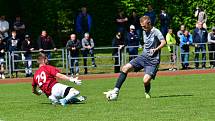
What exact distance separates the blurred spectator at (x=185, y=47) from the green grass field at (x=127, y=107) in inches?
405

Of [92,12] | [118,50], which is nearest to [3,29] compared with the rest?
[118,50]

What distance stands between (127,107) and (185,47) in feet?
54.9

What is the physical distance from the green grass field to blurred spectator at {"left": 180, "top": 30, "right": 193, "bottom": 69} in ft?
33.7

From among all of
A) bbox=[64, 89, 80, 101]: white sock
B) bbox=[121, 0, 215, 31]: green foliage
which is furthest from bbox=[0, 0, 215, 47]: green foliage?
bbox=[64, 89, 80, 101]: white sock

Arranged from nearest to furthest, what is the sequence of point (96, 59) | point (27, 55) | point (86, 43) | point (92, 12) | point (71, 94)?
point (71, 94) → point (27, 55) → point (86, 43) → point (96, 59) → point (92, 12)

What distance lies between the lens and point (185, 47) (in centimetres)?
2956

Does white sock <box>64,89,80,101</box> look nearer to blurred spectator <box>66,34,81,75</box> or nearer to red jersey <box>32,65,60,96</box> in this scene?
red jersey <box>32,65,60,96</box>

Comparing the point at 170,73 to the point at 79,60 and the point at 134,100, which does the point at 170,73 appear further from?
the point at 134,100

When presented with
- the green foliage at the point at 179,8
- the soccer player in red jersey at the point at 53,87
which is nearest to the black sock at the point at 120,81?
the soccer player in red jersey at the point at 53,87

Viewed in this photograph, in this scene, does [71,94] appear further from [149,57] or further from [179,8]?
[179,8]

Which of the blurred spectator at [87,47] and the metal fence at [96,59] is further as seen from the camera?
the blurred spectator at [87,47]

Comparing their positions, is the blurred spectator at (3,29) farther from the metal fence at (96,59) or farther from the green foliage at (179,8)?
the green foliage at (179,8)

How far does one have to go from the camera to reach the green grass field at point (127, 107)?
11531 mm

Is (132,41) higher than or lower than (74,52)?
higher
